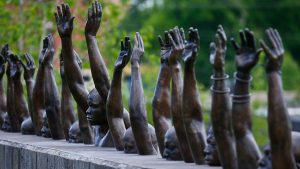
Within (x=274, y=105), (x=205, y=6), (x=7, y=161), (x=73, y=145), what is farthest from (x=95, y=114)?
(x=205, y=6)

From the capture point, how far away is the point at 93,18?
1064cm

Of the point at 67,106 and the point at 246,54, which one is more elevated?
the point at 246,54

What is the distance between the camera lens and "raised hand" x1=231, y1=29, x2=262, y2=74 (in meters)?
7.68

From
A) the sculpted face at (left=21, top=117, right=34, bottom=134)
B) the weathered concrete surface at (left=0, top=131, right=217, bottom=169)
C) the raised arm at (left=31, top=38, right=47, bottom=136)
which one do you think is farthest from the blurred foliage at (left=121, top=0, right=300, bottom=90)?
the weathered concrete surface at (left=0, top=131, right=217, bottom=169)

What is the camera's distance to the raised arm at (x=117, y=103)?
9992 millimetres

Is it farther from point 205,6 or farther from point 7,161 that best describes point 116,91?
point 205,6

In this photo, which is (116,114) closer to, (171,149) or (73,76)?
(73,76)

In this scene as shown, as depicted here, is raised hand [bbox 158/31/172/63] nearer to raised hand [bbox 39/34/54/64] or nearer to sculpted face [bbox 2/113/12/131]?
raised hand [bbox 39/34/54/64]

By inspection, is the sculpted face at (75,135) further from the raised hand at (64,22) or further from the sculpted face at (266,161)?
the sculpted face at (266,161)

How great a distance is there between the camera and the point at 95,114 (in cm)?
1054

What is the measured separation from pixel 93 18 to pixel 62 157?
147 centimetres

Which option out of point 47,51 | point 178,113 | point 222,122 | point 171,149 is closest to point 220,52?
point 222,122

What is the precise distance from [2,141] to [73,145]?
45.2 inches

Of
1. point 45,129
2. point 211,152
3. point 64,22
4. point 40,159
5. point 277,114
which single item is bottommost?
point 40,159
